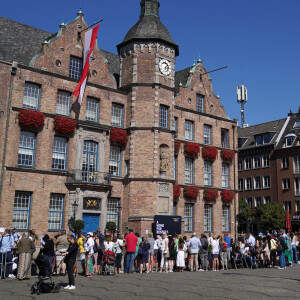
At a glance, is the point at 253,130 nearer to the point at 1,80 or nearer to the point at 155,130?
the point at 155,130

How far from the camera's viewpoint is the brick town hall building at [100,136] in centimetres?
2380

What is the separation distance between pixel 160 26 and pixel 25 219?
17.4 meters

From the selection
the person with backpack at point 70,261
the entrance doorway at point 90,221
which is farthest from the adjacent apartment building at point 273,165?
the person with backpack at point 70,261

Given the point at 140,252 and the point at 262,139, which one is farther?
the point at 262,139

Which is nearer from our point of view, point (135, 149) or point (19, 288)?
point (19, 288)

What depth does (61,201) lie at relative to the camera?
2503 centimetres

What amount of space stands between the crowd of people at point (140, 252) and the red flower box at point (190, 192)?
10.3 m

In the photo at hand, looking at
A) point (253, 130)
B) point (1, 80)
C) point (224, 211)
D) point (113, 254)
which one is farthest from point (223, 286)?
point (253, 130)

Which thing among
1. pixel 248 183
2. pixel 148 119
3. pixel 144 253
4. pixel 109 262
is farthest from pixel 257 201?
pixel 109 262

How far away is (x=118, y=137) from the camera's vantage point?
90.4 feet

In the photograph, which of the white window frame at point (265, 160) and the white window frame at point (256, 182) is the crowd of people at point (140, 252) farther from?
the white window frame at point (256, 182)

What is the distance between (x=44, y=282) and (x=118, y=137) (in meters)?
17.1

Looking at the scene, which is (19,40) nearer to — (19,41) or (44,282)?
(19,41)

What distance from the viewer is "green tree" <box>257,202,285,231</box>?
4372cm
